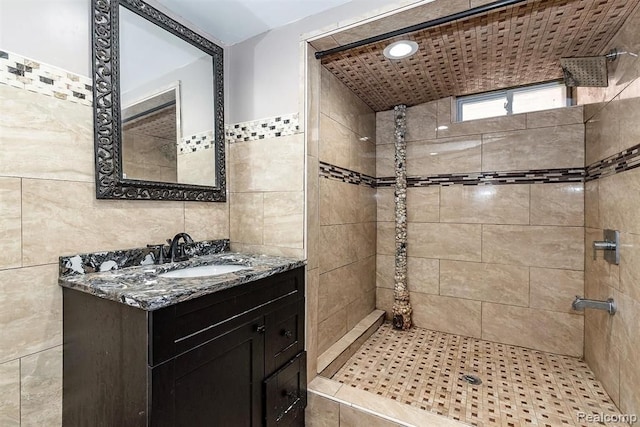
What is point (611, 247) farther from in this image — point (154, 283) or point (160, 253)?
point (160, 253)

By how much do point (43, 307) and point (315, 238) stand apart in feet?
4.12

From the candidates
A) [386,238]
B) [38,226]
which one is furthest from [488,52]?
[38,226]

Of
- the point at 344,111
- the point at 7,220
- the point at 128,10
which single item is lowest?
the point at 7,220

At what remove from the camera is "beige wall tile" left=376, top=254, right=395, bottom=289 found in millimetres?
2953

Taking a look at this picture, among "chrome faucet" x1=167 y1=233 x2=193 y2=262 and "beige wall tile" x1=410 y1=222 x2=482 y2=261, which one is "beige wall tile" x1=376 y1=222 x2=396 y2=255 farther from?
"chrome faucet" x1=167 y1=233 x2=193 y2=262

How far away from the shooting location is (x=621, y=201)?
161 centimetres

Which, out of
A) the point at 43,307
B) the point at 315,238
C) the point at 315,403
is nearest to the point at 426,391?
the point at 315,403

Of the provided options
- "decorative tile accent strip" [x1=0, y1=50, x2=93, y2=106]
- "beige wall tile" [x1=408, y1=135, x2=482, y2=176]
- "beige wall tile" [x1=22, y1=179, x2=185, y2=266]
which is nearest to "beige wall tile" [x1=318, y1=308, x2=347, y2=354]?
"beige wall tile" [x1=22, y1=179, x2=185, y2=266]

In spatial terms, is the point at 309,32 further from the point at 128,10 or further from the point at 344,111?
the point at 128,10

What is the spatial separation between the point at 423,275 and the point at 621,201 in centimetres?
151

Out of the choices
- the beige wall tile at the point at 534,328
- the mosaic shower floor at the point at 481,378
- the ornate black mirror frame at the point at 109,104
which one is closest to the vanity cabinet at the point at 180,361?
the ornate black mirror frame at the point at 109,104

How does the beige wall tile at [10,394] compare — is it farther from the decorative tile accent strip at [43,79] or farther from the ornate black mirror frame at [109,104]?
the decorative tile accent strip at [43,79]

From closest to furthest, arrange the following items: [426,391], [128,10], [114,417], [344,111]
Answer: [114,417] → [128,10] → [426,391] → [344,111]

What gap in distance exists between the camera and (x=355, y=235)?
2.56m
